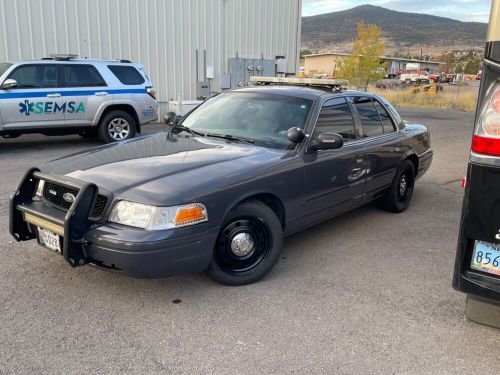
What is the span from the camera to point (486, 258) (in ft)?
8.74

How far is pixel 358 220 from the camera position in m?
5.56

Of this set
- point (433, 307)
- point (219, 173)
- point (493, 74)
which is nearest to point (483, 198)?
point (493, 74)

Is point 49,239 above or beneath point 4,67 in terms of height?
beneath

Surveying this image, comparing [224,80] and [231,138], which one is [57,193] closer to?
[231,138]

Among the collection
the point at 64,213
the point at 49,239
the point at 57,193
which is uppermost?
the point at 57,193

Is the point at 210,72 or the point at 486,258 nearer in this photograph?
the point at 486,258

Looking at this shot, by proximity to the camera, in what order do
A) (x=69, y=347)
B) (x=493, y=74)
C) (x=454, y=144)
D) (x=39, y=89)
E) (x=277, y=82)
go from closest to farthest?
(x=493, y=74), (x=69, y=347), (x=277, y=82), (x=39, y=89), (x=454, y=144)

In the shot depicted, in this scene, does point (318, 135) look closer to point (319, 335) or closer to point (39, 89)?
point (319, 335)

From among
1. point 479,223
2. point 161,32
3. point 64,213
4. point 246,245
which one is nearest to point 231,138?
point 246,245

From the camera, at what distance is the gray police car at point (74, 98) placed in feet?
29.8

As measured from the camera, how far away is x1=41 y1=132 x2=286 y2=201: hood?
332cm

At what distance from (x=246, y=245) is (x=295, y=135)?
3.49ft

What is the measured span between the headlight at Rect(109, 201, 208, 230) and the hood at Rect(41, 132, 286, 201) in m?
0.09

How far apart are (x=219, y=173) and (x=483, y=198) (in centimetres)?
177
